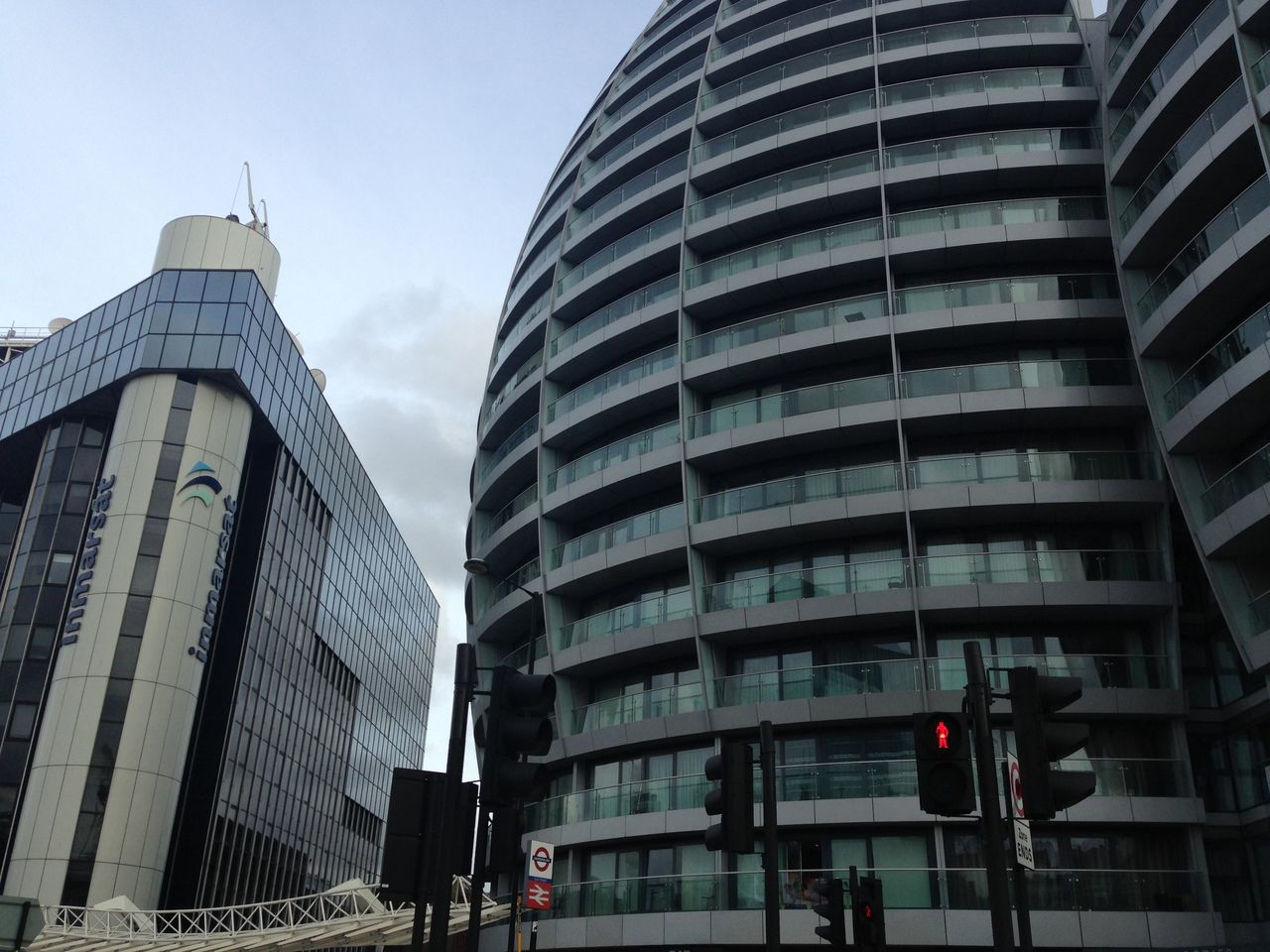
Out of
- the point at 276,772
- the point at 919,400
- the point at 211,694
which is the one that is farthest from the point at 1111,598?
the point at 276,772

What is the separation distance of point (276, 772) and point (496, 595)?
66.4 feet

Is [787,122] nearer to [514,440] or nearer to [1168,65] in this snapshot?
[1168,65]

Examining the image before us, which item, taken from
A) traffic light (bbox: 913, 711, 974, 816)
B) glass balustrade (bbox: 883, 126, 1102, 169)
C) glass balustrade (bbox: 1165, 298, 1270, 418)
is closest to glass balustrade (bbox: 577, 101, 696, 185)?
glass balustrade (bbox: 883, 126, 1102, 169)

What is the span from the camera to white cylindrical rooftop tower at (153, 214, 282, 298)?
5188cm

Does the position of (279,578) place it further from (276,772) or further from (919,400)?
(919,400)

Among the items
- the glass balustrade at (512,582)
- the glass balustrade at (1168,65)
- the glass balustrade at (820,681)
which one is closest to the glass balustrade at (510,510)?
the glass balustrade at (512,582)

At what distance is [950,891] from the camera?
85.7 feet

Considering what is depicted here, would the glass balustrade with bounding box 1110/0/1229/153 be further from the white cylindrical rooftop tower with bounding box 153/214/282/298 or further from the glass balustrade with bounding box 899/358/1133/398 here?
the white cylindrical rooftop tower with bounding box 153/214/282/298

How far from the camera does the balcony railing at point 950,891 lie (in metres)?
25.6

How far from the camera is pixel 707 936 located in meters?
27.8

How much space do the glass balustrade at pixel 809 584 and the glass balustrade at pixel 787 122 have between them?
1620cm

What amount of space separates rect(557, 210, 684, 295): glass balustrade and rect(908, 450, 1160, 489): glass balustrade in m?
13.8

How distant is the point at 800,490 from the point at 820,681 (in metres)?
5.50

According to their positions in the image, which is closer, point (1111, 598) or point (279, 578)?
point (1111, 598)
